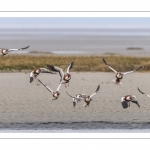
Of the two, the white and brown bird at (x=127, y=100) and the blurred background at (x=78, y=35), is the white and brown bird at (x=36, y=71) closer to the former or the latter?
the blurred background at (x=78, y=35)

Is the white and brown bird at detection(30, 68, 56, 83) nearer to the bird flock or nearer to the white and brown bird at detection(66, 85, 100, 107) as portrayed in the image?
the bird flock

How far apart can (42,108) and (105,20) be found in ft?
2.61

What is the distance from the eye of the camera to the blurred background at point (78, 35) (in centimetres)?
453

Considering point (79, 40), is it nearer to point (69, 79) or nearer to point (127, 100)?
point (69, 79)

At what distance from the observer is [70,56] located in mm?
4570

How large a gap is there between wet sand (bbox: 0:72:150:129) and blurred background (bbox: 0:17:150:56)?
20 centimetres

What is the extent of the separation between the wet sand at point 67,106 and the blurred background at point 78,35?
203mm

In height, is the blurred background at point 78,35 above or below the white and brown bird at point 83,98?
above

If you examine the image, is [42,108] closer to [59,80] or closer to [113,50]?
[59,80]

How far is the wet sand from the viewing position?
15.1 feet

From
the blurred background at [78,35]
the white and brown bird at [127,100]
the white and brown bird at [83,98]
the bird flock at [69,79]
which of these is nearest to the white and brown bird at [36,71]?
the bird flock at [69,79]

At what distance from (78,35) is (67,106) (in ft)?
1.75

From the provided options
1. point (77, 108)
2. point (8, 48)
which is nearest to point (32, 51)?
point (8, 48)

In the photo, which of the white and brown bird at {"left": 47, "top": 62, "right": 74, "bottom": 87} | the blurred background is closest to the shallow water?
the blurred background
